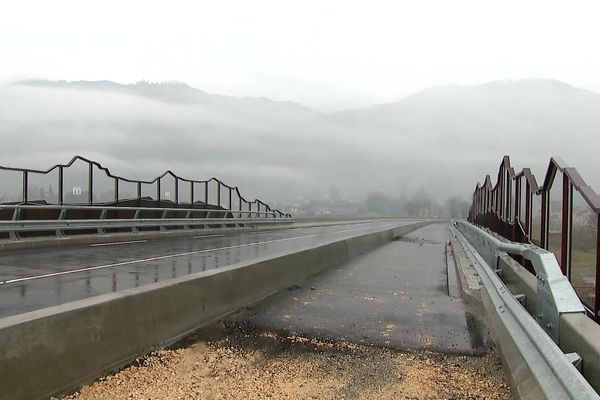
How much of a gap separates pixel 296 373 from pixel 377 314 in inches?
116

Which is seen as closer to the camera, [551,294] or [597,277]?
[551,294]

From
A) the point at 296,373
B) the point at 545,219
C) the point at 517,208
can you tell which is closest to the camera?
the point at 296,373

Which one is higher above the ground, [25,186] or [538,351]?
[25,186]

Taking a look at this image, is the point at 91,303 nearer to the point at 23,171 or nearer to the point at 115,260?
the point at 115,260

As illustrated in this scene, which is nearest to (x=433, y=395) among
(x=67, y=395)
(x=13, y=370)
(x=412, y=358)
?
(x=412, y=358)

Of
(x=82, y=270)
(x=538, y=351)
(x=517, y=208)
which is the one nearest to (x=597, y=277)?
(x=538, y=351)

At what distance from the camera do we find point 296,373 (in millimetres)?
5082

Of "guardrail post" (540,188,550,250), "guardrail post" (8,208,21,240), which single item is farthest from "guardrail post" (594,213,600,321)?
"guardrail post" (8,208,21,240)

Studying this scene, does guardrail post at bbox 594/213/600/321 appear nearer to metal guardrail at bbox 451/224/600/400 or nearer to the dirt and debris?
metal guardrail at bbox 451/224/600/400

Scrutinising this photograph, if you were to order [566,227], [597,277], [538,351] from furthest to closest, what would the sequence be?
1. [566,227]
2. [597,277]
3. [538,351]

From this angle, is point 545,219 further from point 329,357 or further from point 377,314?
point 329,357

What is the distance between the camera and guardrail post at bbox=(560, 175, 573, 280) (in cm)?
613

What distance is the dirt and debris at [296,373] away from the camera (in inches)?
178

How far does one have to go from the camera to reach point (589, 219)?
5.54 meters
